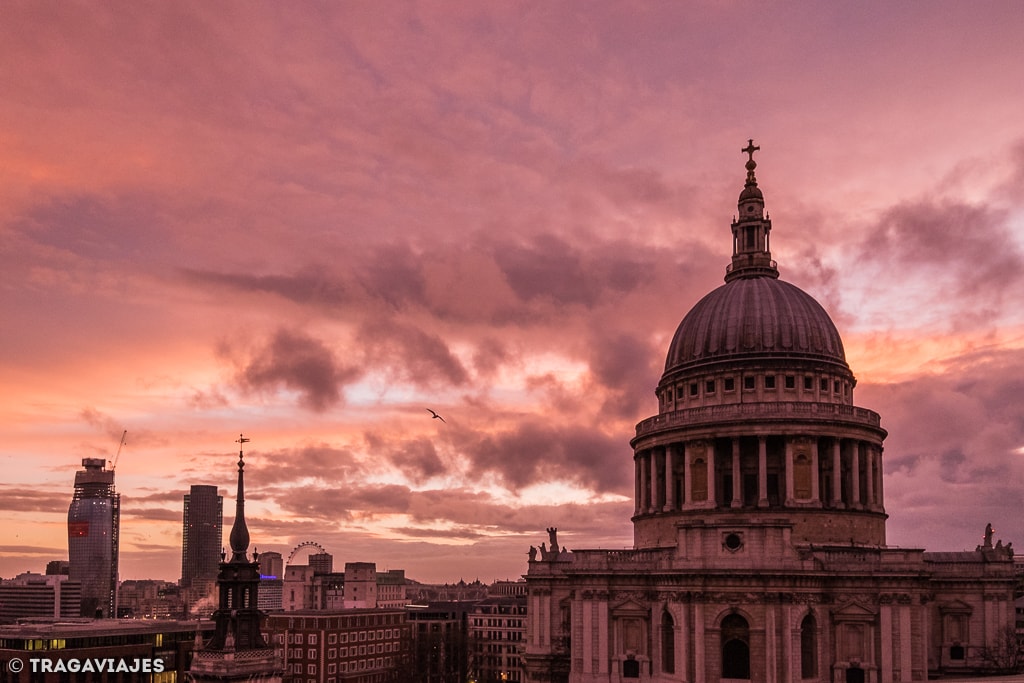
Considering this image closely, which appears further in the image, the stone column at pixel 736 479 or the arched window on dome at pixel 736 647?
the stone column at pixel 736 479

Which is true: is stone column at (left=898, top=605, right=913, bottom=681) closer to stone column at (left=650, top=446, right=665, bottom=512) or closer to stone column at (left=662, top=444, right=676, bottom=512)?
stone column at (left=662, top=444, right=676, bottom=512)

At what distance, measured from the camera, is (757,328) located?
93.5m

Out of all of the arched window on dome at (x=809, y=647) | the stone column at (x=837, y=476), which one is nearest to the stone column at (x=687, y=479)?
the stone column at (x=837, y=476)

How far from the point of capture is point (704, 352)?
95.0 metres

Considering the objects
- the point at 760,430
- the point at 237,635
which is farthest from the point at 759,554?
the point at 237,635

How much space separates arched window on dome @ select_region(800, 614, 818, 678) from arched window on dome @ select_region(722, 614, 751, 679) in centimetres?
389

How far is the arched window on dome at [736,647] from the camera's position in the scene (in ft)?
246

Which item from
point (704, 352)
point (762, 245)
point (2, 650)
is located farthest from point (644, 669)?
point (2, 650)

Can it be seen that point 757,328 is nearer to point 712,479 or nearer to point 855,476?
point 712,479

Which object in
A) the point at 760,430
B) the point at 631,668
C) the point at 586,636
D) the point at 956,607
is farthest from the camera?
the point at 760,430

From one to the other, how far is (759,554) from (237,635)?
37.5 meters

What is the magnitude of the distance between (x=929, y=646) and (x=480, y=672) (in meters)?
92.8

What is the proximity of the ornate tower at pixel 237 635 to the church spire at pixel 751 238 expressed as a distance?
54112mm

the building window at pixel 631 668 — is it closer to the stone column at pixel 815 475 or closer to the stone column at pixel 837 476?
the stone column at pixel 815 475
